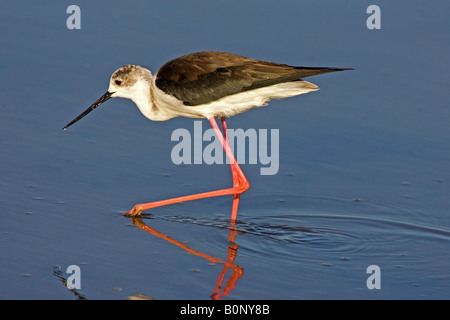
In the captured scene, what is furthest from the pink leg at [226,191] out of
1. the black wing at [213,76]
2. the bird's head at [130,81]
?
the bird's head at [130,81]

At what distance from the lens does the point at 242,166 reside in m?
7.91

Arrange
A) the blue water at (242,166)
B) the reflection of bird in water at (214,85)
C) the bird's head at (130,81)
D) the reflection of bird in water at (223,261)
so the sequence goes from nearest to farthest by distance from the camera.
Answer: the reflection of bird in water at (223,261), the blue water at (242,166), the reflection of bird in water at (214,85), the bird's head at (130,81)

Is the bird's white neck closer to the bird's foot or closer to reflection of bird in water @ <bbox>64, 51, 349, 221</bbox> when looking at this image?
reflection of bird in water @ <bbox>64, 51, 349, 221</bbox>

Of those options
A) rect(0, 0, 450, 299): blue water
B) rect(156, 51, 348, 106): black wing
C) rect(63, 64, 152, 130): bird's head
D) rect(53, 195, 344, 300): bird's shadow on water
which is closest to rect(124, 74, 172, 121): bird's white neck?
rect(63, 64, 152, 130): bird's head

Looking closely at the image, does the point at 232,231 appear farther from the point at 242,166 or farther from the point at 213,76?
the point at 242,166

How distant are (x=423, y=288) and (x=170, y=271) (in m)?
1.66

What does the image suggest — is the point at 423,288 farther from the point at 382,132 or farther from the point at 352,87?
the point at 352,87

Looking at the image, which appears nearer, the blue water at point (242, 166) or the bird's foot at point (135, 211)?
the blue water at point (242, 166)

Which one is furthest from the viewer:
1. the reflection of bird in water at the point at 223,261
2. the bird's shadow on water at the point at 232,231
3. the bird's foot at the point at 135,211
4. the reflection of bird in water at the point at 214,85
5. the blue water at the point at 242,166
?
the reflection of bird in water at the point at 214,85

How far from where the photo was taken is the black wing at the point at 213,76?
689 cm

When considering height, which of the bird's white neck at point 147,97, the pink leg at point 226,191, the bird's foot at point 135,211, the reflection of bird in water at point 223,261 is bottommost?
the reflection of bird in water at point 223,261

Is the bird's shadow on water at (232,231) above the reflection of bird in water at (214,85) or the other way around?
the other way around

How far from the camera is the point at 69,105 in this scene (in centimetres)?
824

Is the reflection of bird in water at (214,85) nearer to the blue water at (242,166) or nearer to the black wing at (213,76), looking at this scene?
the black wing at (213,76)
